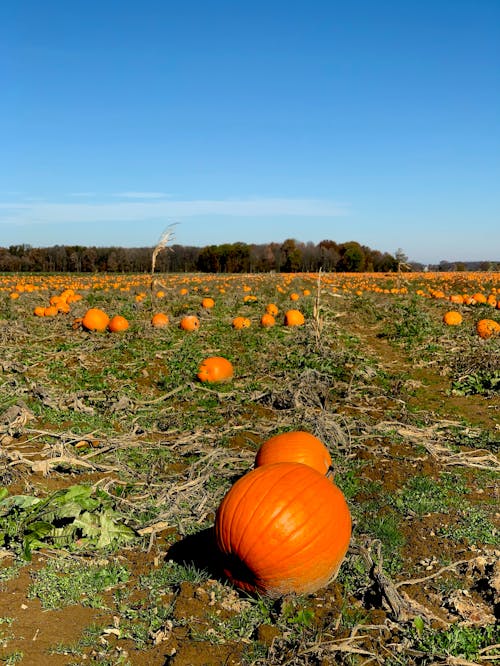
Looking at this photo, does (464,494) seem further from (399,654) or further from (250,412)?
(250,412)

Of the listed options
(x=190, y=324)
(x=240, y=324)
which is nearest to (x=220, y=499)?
(x=190, y=324)

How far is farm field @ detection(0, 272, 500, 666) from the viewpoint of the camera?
3.15 meters

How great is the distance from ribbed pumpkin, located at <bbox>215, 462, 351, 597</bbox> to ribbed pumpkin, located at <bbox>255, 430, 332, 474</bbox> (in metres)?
1.25

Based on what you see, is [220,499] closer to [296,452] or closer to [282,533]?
[296,452]

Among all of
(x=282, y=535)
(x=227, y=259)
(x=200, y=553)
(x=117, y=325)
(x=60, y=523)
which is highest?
(x=227, y=259)

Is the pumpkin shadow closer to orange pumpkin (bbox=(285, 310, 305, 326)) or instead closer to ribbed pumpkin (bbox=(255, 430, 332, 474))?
ribbed pumpkin (bbox=(255, 430, 332, 474))

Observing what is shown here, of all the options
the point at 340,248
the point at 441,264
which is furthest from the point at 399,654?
the point at 340,248

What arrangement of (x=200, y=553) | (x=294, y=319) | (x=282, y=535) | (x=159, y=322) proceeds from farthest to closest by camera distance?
(x=294, y=319), (x=159, y=322), (x=200, y=553), (x=282, y=535)

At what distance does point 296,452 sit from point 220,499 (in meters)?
0.84

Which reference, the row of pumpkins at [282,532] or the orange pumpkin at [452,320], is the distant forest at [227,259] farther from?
the row of pumpkins at [282,532]

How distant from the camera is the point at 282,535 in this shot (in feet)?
11.3

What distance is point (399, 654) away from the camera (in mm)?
3008

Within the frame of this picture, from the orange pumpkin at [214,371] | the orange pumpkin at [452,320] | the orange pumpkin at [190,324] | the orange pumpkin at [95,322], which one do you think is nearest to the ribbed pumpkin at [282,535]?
the orange pumpkin at [214,371]

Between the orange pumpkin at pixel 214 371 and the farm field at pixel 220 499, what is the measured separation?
245 mm
